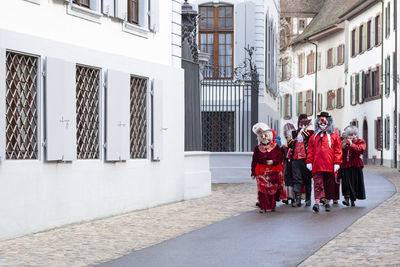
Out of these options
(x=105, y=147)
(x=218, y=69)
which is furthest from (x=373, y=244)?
(x=218, y=69)

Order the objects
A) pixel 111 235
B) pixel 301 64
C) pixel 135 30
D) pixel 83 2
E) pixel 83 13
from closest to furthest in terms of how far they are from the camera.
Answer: pixel 111 235
pixel 83 13
pixel 83 2
pixel 135 30
pixel 301 64

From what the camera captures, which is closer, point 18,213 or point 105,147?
point 18,213

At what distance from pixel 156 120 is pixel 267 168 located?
2.52 m

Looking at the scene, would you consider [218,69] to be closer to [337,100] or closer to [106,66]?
[106,66]

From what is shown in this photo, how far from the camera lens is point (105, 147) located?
15469 mm

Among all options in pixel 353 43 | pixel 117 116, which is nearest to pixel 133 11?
pixel 117 116

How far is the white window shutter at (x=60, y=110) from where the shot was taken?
43.7 ft

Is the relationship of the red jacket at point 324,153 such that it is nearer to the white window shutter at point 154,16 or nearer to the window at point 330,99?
the white window shutter at point 154,16

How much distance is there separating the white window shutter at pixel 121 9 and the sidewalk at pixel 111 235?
3251 mm

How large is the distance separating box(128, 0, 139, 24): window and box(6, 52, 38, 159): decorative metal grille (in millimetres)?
4136

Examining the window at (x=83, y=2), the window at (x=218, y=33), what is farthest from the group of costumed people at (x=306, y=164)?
the window at (x=218, y=33)

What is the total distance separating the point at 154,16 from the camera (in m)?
17.8

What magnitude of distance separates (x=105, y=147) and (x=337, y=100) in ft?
150

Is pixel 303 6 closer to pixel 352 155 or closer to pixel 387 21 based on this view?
pixel 387 21
